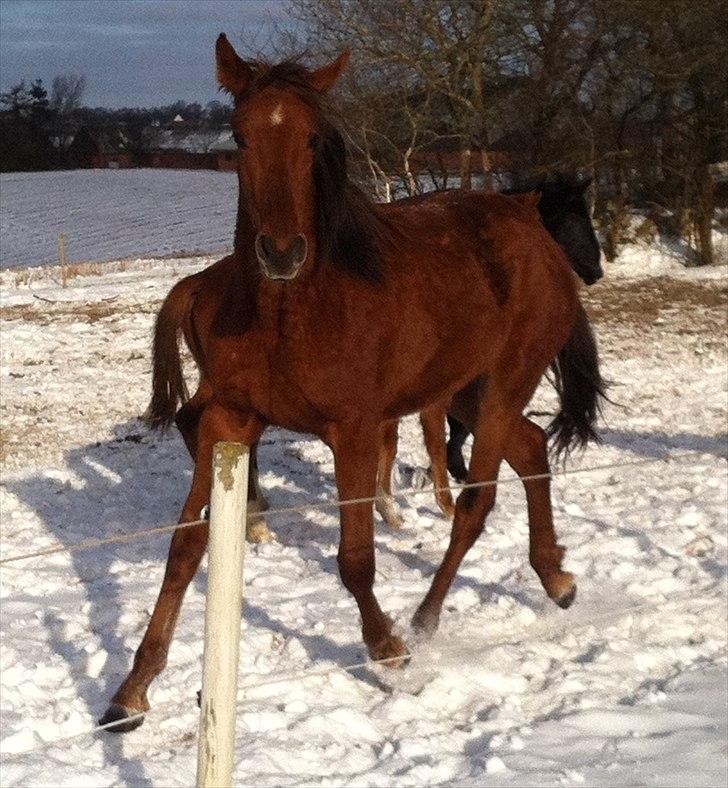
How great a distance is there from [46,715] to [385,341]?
5.84 ft

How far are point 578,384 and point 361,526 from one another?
2139 millimetres

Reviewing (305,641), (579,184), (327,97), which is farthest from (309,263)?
(579,184)

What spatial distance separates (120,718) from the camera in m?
3.74

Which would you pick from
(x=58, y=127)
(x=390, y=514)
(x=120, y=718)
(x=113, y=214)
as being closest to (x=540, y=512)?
(x=390, y=514)

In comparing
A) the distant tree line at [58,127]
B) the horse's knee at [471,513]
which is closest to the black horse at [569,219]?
the horse's knee at [471,513]

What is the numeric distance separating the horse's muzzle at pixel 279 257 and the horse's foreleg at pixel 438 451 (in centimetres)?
301

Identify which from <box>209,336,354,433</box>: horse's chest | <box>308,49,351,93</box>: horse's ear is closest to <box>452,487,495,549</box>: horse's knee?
<box>209,336,354,433</box>: horse's chest

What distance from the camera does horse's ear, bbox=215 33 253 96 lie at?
3.81 meters

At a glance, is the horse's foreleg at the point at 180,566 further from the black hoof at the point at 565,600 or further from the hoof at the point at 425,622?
the black hoof at the point at 565,600

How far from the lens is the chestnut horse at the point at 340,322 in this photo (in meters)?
3.64

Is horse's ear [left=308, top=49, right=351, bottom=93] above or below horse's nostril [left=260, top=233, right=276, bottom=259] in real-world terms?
above

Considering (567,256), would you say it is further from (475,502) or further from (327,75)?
(327,75)

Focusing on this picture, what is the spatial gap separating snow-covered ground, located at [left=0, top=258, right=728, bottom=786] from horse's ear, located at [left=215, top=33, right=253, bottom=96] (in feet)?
6.47

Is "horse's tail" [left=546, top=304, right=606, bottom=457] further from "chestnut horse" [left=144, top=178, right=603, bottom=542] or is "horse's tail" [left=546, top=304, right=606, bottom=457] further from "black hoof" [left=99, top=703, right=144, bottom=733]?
"black hoof" [left=99, top=703, right=144, bottom=733]
